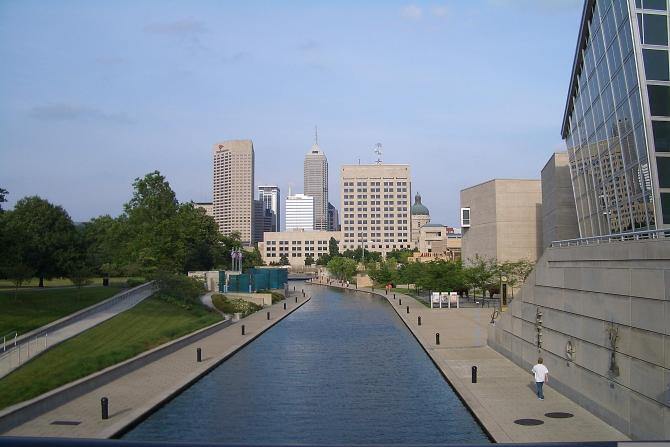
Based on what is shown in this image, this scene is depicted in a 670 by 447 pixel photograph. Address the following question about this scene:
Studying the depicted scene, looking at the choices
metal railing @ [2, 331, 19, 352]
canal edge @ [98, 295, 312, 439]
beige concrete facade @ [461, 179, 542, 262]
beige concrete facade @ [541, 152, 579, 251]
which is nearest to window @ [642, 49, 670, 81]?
canal edge @ [98, 295, 312, 439]

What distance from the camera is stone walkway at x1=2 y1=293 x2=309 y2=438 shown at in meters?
17.9

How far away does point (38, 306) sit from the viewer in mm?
40250

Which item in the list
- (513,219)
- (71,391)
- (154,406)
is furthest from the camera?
(513,219)

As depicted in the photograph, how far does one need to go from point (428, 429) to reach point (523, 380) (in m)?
7.70

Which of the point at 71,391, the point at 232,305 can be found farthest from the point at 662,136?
the point at 232,305

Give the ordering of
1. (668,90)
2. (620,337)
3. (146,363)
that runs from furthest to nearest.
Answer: (146,363), (668,90), (620,337)

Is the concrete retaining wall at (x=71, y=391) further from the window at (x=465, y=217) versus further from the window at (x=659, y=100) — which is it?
the window at (x=465, y=217)

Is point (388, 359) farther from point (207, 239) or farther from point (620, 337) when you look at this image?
point (207, 239)

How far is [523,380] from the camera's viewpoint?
25578 millimetres

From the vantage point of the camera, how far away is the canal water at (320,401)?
60.9 ft

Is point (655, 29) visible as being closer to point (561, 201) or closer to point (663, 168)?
point (663, 168)

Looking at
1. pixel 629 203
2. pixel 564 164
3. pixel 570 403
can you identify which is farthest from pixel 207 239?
pixel 570 403

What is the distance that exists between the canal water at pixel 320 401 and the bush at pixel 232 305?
2037cm

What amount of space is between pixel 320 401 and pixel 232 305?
39.4 metres
